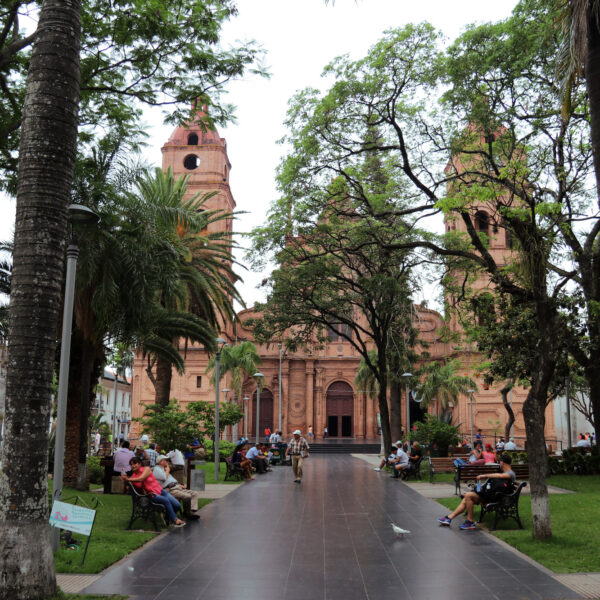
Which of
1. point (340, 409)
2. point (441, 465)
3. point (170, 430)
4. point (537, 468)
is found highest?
point (340, 409)

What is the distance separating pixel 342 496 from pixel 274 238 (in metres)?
9.54

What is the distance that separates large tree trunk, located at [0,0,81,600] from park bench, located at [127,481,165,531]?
13.7ft

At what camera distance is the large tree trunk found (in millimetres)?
5746

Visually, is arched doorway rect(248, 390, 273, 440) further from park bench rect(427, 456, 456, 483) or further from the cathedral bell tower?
park bench rect(427, 456, 456, 483)

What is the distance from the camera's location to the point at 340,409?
5175 centimetres

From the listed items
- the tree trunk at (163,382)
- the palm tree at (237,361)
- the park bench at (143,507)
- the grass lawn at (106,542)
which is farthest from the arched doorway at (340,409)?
the park bench at (143,507)

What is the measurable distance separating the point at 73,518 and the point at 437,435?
59.1 ft

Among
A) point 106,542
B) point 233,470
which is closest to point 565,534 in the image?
point 106,542

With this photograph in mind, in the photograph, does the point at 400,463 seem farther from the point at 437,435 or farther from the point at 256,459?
the point at 256,459

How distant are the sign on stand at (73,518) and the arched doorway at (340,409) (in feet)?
147

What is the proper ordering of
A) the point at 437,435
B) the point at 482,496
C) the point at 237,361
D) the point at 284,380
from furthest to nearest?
the point at 284,380 → the point at 237,361 → the point at 437,435 → the point at 482,496

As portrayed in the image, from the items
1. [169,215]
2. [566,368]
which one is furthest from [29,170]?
[566,368]

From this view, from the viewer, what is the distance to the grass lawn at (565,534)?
778 cm

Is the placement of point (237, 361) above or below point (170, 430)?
above
